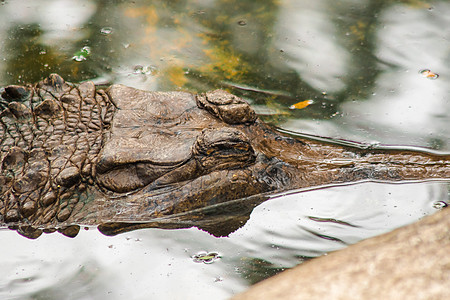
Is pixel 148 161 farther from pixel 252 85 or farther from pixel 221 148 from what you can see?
pixel 252 85

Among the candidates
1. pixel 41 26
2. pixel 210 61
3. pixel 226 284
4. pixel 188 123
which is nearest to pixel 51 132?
pixel 188 123

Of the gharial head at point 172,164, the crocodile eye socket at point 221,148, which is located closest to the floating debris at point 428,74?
the gharial head at point 172,164

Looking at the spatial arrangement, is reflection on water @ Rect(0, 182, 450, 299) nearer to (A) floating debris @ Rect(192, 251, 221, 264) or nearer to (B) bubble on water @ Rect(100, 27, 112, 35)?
(A) floating debris @ Rect(192, 251, 221, 264)

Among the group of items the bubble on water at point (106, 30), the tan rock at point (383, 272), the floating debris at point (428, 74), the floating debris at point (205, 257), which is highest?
the tan rock at point (383, 272)

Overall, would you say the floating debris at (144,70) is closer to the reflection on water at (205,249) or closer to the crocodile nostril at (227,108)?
the crocodile nostril at (227,108)

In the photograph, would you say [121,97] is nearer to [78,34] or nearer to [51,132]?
[51,132]

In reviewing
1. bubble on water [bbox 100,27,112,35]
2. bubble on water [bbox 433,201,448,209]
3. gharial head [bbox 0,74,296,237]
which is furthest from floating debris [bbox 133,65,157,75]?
bubble on water [bbox 433,201,448,209]
